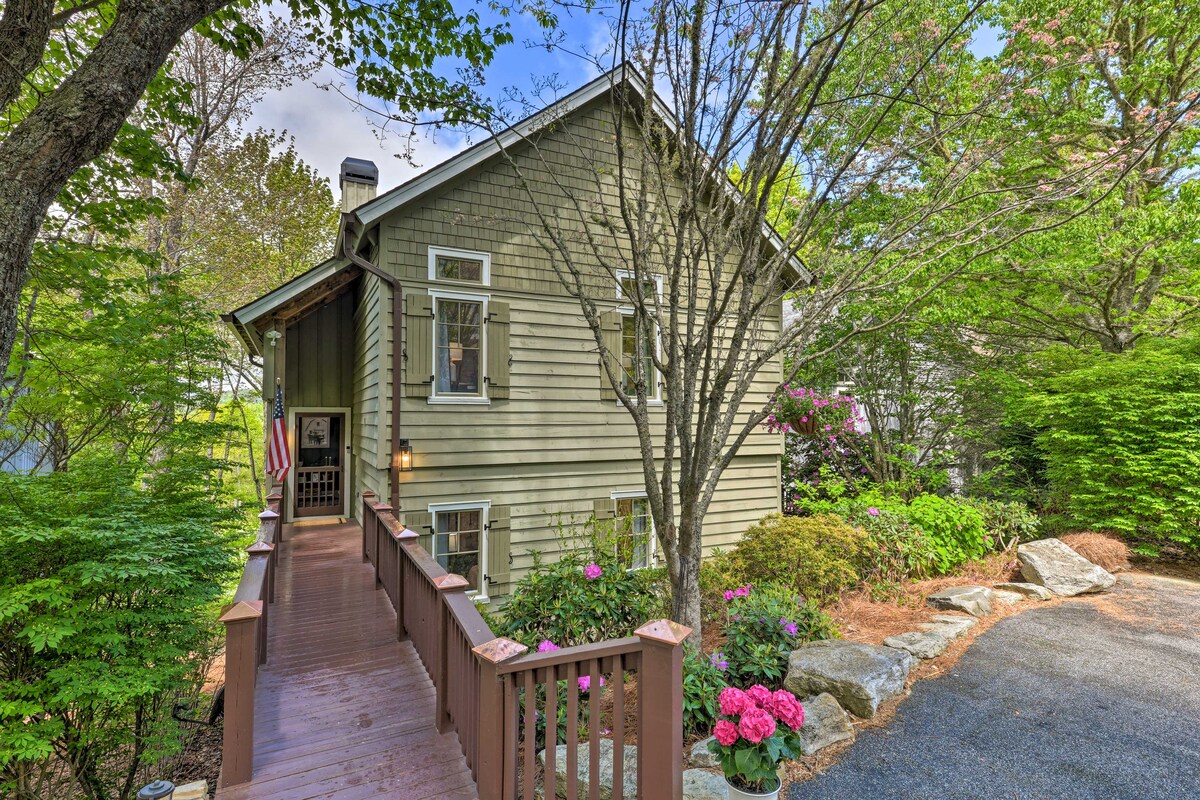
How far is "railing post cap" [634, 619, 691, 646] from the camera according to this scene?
7.70 ft

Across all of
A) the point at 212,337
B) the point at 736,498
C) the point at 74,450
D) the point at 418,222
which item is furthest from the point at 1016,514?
the point at 74,450

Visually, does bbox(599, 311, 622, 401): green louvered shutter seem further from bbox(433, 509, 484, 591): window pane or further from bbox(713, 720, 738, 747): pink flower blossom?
bbox(713, 720, 738, 747): pink flower blossom

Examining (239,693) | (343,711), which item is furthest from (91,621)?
(343,711)

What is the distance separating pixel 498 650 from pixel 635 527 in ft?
20.7

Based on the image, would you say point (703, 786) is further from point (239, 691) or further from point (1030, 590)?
point (1030, 590)

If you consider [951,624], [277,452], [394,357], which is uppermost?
[394,357]

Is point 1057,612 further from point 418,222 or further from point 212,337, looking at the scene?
point 212,337

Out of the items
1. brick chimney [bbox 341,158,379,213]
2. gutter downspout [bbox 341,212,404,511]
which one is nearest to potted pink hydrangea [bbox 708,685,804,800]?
gutter downspout [bbox 341,212,404,511]

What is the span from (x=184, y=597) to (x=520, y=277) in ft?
17.4

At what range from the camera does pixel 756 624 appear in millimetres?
4820

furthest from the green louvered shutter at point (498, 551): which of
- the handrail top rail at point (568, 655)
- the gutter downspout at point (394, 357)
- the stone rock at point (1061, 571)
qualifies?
the stone rock at point (1061, 571)

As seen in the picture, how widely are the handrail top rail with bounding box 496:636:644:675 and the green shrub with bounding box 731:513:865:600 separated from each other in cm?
421

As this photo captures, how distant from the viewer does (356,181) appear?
8.91m

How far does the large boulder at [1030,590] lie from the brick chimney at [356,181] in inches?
435
